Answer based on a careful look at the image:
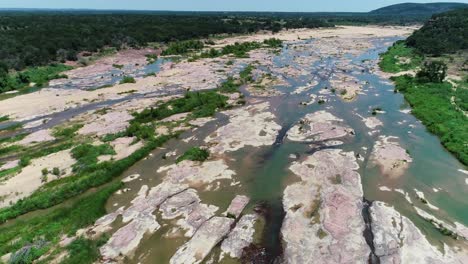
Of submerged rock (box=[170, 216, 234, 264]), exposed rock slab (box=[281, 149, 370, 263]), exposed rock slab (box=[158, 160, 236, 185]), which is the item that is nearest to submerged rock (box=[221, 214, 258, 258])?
submerged rock (box=[170, 216, 234, 264])

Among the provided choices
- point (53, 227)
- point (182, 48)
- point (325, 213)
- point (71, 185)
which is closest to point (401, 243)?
point (325, 213)

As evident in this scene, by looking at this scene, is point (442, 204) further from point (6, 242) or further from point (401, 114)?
point (6, 242)

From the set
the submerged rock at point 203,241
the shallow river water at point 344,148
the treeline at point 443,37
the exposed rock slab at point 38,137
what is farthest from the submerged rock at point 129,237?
Result: the treeline at point 443,37

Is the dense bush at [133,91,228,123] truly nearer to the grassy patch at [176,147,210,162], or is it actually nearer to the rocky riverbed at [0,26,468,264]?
the rocky riverbed at [0,26,468,264]

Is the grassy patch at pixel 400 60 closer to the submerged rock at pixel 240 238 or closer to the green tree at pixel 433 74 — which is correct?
the green tree at pixel 433 74

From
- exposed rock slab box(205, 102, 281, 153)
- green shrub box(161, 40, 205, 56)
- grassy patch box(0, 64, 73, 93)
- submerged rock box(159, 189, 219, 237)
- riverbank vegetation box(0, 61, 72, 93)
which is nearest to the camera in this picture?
submerged rock box(159, 189, 219, 237)

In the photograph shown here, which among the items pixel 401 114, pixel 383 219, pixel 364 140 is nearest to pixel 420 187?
pixel 383 219
